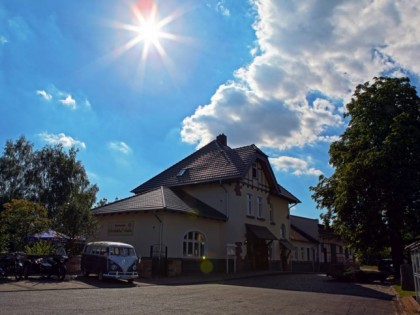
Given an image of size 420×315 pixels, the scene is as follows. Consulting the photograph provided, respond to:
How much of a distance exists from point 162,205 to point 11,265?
9434 millimetres

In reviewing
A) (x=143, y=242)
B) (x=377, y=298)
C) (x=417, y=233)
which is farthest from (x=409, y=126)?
(x=143, y=242)

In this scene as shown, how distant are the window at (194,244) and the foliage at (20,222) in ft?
31.1

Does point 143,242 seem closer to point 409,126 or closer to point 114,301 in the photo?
point 114,301

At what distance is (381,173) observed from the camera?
25094mm

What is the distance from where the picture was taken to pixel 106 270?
18.5 meters

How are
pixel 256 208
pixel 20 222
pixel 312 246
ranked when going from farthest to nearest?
pixel 312 246
pixel 256 208
pixel 20 222

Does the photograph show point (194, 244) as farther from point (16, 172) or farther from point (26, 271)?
point (16, 172)

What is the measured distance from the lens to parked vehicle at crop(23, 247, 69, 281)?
17684 millimetres

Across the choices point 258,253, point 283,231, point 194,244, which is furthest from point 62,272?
point 283,231

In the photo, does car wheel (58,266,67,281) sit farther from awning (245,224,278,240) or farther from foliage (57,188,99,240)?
awning (245,224,278,240)

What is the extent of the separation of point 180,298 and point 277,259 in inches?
986

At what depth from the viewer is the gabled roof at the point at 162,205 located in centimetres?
2531

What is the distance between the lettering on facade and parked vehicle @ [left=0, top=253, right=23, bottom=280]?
9.85 meters

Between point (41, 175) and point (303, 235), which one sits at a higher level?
point (41, 175)
